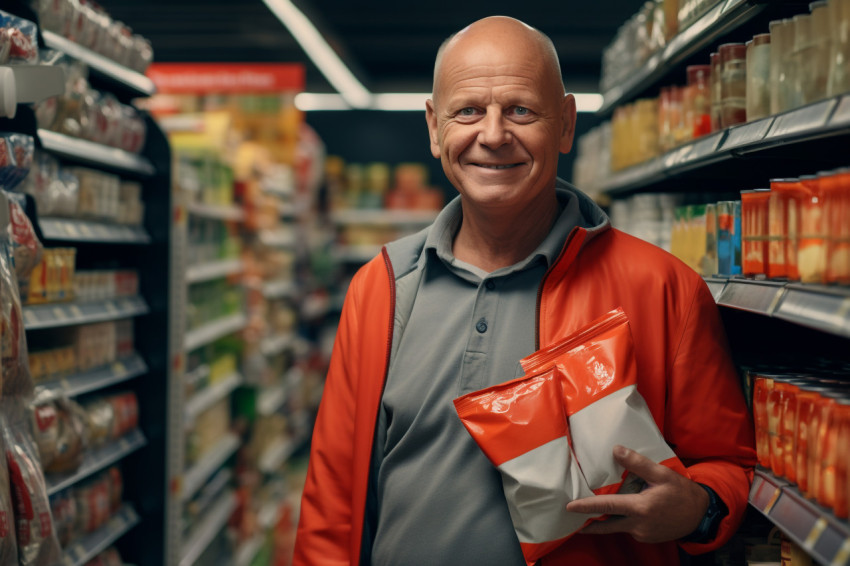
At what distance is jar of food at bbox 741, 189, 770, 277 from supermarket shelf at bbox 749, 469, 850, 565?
1.46 ft

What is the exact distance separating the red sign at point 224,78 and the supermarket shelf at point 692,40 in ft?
12.8

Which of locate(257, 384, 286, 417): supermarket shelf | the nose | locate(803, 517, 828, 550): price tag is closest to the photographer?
locate(803, 517, 828, 550): price tag

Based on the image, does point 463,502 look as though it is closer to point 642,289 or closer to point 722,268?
point 642,289

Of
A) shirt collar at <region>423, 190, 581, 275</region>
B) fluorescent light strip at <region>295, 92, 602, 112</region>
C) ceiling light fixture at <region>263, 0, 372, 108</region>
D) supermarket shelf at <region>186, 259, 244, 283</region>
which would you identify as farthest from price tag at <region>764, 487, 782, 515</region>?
fluorescent light strip at <region>295, 92, 602, 112</region>

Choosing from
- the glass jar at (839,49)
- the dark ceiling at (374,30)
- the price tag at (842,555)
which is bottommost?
the price tag at (842,555)

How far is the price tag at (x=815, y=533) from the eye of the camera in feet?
4.55

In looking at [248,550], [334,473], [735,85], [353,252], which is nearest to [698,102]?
[735,85]

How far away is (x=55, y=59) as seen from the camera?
270 centimetres

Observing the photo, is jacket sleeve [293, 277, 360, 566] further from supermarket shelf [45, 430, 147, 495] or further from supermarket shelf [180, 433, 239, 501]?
supermarket shelf [180, 433, 239, 501]

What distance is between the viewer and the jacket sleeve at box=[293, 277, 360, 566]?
1.98 meters

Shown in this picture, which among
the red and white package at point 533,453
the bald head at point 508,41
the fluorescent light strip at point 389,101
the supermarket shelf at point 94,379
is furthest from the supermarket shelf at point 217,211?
the fluorescent light strip at point 389,101

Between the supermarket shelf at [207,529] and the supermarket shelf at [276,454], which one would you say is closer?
the supermarket shelf at [207,529]

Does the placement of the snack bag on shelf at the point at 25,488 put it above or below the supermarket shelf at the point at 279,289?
below

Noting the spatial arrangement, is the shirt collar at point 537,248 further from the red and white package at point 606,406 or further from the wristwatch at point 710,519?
the wristwatch at point 710,519
